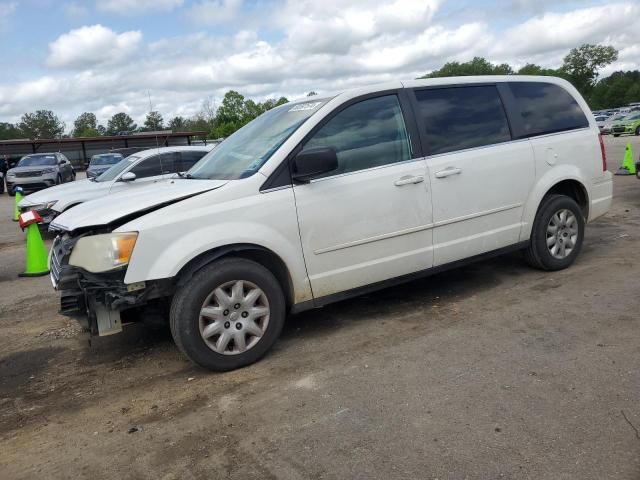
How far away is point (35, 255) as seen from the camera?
7496mm

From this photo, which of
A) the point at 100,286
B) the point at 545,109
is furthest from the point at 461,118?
the point at 100,286

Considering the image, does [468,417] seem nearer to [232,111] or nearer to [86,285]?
[86,285]

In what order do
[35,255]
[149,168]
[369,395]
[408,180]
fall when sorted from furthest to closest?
[149,168] → [35,255] → [408,180] → [369,395]

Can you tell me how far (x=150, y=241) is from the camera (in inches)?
144

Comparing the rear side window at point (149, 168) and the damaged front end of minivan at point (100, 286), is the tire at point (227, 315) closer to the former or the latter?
the damaged front end of minivan at point (100, 286)

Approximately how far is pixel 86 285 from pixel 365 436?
2.13 metres

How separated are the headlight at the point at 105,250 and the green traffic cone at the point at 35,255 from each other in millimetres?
4158

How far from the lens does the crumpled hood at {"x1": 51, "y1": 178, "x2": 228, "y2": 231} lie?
12.5 feet

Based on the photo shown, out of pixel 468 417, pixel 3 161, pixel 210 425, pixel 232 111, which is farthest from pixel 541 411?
pixel 232 111

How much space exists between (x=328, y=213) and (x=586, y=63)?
12039cm

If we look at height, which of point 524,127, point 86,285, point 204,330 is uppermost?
point 524,127

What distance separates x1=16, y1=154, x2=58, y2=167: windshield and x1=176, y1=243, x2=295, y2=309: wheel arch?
66.9ft

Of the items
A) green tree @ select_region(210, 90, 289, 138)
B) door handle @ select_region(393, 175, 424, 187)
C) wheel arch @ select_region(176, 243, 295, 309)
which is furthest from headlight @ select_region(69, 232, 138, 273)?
green tree @ select_region(210, 90, 289, 138)

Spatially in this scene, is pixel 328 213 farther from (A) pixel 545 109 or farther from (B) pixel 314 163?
(A) pixel 545 109
